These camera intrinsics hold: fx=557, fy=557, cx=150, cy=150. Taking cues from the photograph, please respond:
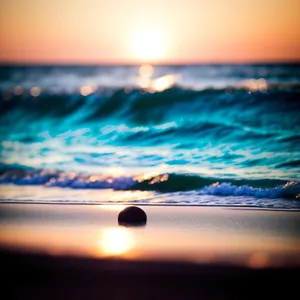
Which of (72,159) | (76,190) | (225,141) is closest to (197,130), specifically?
(225,141)

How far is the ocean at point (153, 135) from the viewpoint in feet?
17.3

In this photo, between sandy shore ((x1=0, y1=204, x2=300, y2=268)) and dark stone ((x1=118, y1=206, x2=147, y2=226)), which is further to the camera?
dark stone ((x1=118, y1=206, x2=147, y2=226))

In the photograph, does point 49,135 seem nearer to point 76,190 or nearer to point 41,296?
point 76,190

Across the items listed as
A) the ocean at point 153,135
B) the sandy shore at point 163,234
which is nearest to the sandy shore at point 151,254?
the sandy shore at point 163,234

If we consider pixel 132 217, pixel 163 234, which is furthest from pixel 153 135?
pixel 163 234

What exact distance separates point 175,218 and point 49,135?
4.91 meters

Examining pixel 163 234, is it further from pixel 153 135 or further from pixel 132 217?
pixel 153 135

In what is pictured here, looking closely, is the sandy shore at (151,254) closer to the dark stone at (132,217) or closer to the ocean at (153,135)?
the dark stone at (132,217)

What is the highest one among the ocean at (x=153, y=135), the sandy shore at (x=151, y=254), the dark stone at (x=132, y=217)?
the ocean at (x=153, y=135)

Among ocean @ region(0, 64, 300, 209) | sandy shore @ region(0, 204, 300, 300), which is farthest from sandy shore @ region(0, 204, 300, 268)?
ocean @ region(0, 64, 300, 209)

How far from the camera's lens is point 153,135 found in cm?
798

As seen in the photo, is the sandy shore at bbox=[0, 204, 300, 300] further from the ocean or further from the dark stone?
the ocean

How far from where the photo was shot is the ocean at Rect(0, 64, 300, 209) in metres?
5.28

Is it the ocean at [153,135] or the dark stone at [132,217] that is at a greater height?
the ocean at [153,135]
